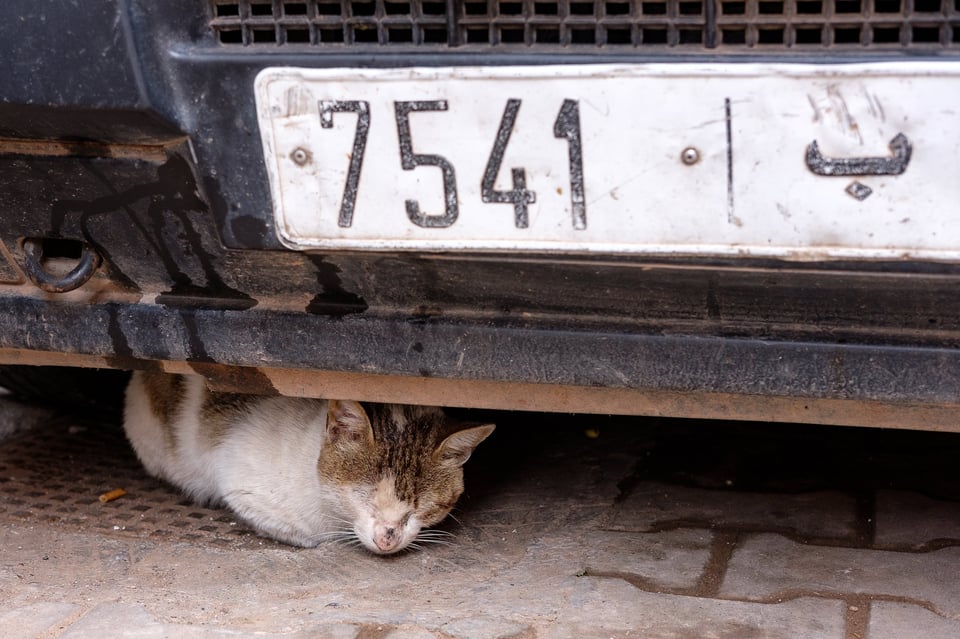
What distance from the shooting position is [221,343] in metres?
1.90

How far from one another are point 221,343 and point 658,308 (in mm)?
768

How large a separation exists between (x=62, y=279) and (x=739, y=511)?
153cm

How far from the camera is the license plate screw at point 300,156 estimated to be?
1.61 meters

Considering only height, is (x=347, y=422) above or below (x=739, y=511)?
above

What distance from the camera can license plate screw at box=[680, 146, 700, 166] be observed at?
4.85 feet

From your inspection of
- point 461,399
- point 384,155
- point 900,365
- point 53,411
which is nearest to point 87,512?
point 53,411

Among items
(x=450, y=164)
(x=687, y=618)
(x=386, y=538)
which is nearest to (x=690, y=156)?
(x=450, y=164)

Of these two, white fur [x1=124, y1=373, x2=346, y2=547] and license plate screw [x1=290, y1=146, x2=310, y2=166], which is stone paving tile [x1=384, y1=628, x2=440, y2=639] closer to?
white fur [x1=124, y1=373, x2=346, y2=547]

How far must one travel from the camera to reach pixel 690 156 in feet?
4.86

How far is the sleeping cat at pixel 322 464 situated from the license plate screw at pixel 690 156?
43.6 inches

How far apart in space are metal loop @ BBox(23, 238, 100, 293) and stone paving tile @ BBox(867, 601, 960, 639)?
1.50m

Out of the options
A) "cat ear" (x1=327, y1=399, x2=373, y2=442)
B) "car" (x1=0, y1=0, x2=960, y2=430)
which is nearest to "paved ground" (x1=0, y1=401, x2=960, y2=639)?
"cat ear" (x1=327, y1=399, x2=373, y2=442)

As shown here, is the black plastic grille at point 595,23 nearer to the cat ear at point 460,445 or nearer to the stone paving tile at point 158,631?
the stone paving tile at point 158,631

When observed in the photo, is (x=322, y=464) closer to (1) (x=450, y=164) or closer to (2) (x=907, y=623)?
(1) (x=450, y=164)
